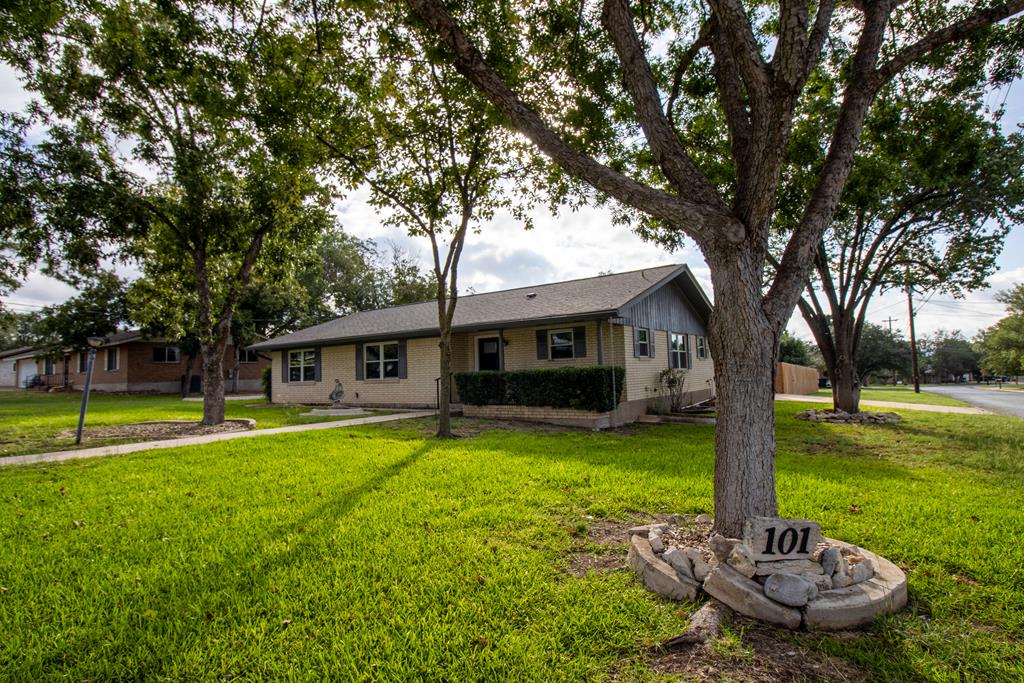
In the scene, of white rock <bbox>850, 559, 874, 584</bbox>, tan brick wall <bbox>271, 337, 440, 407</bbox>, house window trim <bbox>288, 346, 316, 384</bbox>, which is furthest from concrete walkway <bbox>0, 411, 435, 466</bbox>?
white rock <bbox>850, 559, 874, 584</bbox>

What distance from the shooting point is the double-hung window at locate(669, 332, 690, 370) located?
16672 millimetres

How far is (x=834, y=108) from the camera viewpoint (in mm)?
10836

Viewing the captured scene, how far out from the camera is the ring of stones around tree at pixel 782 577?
9.14 feet

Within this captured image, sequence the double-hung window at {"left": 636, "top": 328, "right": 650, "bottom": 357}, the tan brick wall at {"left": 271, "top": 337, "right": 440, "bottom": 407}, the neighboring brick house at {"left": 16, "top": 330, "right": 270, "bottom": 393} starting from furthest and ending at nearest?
the neighboring brick house at {"left": 16, "top": 330, "right": 270, "bottom": 393} → the tan brick wall at {"left": 271, "top": 337, "right": 440, "bottom": 407} → the double-hung window at {"left": 636, "top": 328, "right": 650, "bottom": 357}

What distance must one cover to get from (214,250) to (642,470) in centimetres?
1150

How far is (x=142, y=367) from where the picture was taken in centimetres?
2861

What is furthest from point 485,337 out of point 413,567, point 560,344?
point 413,567

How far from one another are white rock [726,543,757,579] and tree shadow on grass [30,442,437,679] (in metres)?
2.88

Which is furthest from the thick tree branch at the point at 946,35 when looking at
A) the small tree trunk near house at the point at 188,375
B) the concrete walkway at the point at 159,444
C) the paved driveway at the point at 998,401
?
the small tree trunk near house at the point at 188,375

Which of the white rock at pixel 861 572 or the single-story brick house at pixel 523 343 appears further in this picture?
the single-story brick house at pixel 523 343

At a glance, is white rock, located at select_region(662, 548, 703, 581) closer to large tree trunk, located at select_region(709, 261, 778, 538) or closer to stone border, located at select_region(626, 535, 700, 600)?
stone border, located at select_region(626, 535, 700, 600)

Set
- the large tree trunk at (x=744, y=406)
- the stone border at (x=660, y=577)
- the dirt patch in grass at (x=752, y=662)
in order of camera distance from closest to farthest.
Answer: the dirt patch in grass at (x=752, y=662)
the stone border at (x=660, y=577)
the large tree trunk at (x=744, y=406)

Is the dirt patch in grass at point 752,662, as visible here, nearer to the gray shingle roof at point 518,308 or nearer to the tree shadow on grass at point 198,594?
the tree shadow on grass at point 198,594

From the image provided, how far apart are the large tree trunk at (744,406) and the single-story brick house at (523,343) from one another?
8391mm
